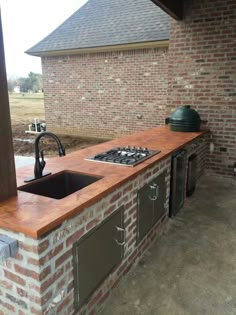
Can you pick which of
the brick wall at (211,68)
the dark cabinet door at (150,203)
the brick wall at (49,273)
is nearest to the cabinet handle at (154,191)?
the dark cabinet door at (150,203)

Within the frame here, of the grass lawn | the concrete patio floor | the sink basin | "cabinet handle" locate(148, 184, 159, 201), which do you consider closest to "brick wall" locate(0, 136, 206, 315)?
the concrete patio floor

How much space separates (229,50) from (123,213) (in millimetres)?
3780

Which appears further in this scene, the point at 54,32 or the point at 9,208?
the point at 54,32

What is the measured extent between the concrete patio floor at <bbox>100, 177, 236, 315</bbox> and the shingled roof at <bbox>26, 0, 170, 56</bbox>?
5855 millimetres

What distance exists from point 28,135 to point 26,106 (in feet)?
22.6

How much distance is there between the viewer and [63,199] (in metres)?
1.70

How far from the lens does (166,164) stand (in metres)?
3.05

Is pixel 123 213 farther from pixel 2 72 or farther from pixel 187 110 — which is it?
pixel 187 110

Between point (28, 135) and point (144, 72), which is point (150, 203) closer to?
point (144, 72)

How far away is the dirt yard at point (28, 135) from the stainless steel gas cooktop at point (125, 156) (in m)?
1.04

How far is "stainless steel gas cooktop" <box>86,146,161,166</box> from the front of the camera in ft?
8.40

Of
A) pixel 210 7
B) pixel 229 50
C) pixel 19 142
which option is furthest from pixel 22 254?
pixel 19 142

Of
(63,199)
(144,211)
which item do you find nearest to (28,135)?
(144,211)

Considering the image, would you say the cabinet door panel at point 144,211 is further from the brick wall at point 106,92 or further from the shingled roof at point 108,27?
the shingled roof at point 108,27
